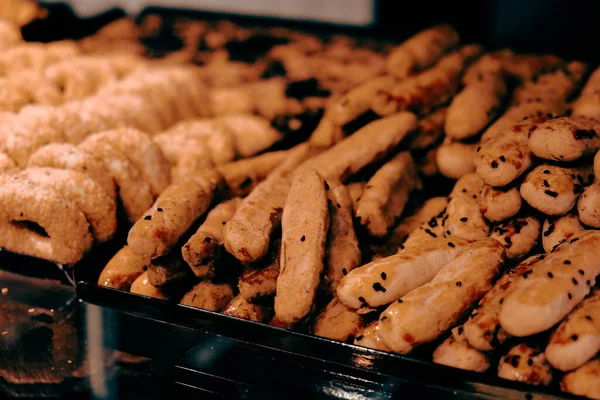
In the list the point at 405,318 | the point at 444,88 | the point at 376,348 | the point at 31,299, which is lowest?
the point at 31,299

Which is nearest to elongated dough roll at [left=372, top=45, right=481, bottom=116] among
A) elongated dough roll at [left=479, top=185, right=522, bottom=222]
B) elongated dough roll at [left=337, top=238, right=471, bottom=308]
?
elongated dough roll at [left=479, top=185, right=522, bottom=222]

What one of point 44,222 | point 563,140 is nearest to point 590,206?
point 563,140

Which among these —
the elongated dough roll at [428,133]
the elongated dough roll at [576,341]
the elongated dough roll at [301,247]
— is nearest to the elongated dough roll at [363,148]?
the elongated dough roll at [428,133]

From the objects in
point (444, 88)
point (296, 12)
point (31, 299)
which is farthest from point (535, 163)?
point (296, 12)

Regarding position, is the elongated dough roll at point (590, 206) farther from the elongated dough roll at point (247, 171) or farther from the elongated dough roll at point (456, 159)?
the elongated dough roll at point (247, 171)

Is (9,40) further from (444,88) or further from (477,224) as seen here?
(477,224)
